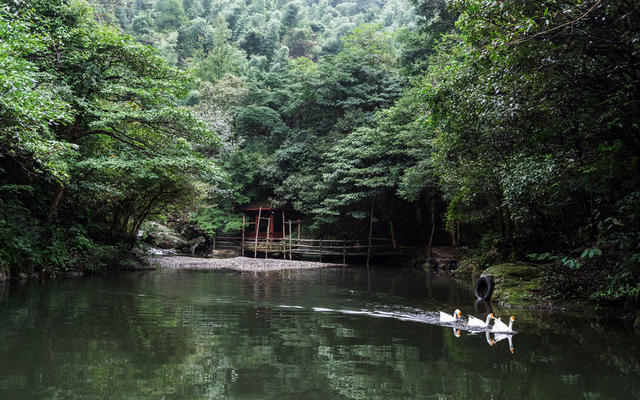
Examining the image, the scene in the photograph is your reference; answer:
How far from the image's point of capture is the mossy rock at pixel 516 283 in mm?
8867

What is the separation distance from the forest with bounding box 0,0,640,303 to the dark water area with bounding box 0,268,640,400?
89.3 inches


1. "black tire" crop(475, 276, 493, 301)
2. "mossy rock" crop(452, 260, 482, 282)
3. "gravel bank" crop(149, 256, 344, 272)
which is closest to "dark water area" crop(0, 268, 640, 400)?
"black tire" crop(475, 276, 493, 301)

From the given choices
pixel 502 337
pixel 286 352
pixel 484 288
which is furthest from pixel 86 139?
pixel 502 337

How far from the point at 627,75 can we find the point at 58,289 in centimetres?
1128

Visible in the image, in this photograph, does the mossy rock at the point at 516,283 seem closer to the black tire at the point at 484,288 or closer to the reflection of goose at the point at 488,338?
the black tire at the point at 484,288

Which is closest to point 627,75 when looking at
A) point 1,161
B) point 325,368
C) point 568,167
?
point 568,167

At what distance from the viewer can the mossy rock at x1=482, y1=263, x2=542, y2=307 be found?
887 centimetres

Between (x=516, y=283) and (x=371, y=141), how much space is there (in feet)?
41.3

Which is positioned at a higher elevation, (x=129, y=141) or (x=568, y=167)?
(x=129, y=141)

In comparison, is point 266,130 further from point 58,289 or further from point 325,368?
point 325,368

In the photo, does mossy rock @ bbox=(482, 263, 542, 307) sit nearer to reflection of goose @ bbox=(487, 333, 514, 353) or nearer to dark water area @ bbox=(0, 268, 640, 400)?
dark water area @ bbox=(0, 268, 640, 400)

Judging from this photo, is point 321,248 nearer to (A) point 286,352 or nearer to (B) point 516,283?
(B) point 516,283

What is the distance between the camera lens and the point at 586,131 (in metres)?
7.03

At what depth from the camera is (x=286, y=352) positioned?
4.70 metres
